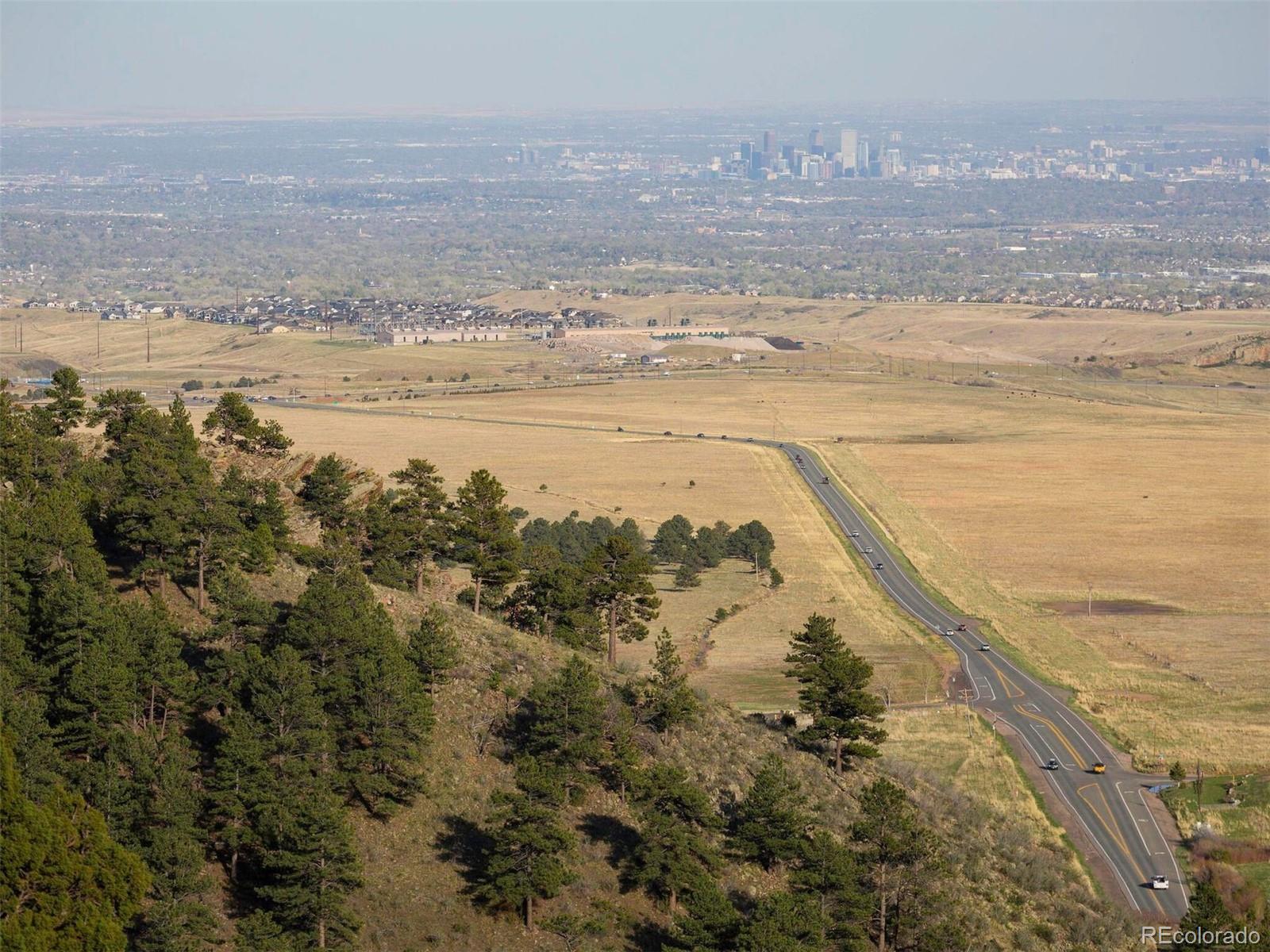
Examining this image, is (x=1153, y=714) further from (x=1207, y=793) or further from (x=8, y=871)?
(x=8, y=871)

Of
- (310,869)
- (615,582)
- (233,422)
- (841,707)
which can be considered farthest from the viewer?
(233,422)

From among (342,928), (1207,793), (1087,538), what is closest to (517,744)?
(342,928)

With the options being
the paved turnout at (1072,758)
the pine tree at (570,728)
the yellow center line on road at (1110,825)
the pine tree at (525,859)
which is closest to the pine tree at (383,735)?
the pine tree at (570,728)

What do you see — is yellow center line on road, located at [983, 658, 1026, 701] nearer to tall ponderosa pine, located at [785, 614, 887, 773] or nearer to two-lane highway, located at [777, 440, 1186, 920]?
two-lane highway, located at [777, 440, 1186, 920]


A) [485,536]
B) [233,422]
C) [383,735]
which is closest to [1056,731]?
[485,536]

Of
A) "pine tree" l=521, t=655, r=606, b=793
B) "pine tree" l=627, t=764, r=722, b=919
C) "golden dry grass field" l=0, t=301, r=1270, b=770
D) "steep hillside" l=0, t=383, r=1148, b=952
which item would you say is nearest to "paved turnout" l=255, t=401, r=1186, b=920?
"golden dry grass field" l=0, t=301, r=1270, b=770

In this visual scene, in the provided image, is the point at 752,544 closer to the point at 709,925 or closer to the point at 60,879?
the point at 709,925
